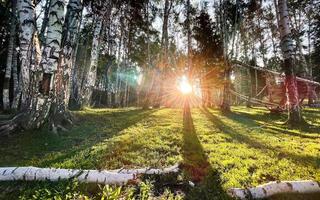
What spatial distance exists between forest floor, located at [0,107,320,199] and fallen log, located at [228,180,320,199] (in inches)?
9.2

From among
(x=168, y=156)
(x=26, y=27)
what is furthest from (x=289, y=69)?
(x=26, y=27)

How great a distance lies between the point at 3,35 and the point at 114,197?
56.0 ft

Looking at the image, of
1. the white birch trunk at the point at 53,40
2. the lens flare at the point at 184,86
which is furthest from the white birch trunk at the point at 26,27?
the lens flare at the point at 184,86

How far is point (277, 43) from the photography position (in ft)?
94.8

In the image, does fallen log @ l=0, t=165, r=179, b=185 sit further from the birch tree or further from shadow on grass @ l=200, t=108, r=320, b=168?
the birch tree

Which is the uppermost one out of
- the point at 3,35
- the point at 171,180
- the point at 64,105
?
the point at 3,35

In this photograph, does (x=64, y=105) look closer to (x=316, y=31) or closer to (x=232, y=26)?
(x=232, y=26)

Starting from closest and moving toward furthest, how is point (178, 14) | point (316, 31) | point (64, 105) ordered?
1. point (64, 105)
2. point (178, 14)
3. point (316, 31)

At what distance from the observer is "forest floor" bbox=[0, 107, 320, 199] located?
3745 millimetres

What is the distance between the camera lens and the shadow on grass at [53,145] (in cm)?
484

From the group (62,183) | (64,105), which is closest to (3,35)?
(64,105)

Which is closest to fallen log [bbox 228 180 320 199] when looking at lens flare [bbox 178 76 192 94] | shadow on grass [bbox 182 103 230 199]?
shadow on grass [bbox 182 103 230 199]

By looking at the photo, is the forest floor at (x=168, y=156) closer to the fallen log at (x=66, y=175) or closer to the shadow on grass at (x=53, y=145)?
the shadow on grass at (x=53, y=145)

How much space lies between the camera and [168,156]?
212 inches
